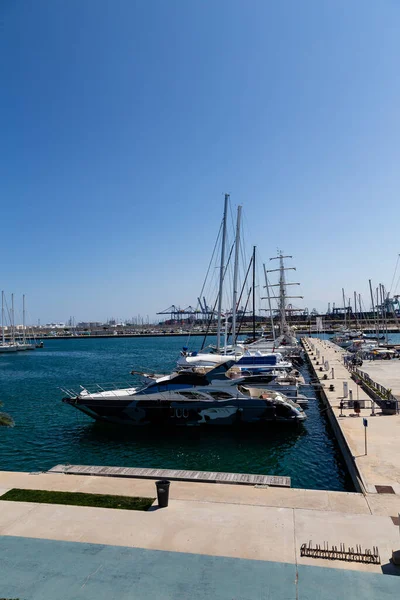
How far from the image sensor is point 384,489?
1343 cm

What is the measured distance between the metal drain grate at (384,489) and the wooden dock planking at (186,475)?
2.70 m

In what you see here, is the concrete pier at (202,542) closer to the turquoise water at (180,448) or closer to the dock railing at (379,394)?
the turquoise water at (180,448)

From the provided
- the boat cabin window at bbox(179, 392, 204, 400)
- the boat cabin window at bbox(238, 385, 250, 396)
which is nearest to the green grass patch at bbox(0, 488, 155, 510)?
the boat cabin window at bbox(179, 392, 204, 400)

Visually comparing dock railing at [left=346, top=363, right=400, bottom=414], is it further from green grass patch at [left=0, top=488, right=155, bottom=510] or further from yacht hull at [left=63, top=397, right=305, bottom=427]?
green grass patch at [left=0, top=488, right=155, bottom=510]

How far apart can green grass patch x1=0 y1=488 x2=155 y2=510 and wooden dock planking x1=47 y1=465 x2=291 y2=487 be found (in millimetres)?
2333

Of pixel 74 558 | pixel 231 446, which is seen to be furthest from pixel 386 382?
pixel 74 558

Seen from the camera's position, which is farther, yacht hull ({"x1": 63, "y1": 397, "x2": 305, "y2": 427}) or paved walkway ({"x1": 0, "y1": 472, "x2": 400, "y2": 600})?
yacht hull ({"x1": 63, "y1": 397, "x2": 305, "y2": 427})

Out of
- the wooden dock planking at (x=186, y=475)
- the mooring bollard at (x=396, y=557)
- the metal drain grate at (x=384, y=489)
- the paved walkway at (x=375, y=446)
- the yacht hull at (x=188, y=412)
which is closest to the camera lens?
the mooring bollard at (x=396, y=557)

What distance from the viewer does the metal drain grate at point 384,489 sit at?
1325cm

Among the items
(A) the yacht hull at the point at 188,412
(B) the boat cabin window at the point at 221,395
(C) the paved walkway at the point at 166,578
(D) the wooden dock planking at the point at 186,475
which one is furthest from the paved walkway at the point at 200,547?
(B) the boat cabin window at the point at 221,395

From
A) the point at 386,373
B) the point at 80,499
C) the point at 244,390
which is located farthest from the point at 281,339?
the point at 80,499

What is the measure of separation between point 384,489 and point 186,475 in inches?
250

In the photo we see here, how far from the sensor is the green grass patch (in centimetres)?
1244

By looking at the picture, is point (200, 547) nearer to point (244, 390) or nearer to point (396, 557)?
point (396, 557)
